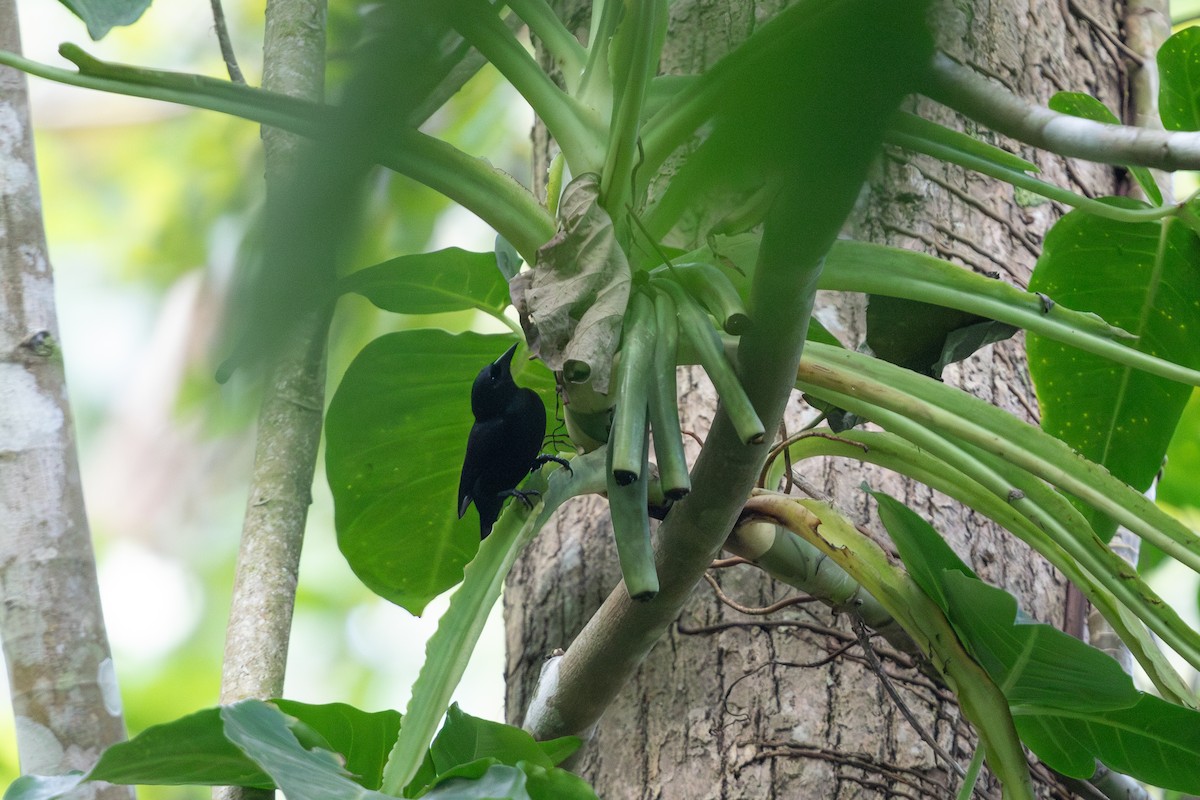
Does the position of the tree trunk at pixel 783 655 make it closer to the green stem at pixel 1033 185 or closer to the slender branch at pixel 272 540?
the green stem at pixel 1033 185

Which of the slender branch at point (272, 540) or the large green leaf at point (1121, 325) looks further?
the large green leaf at point (1121, 325)

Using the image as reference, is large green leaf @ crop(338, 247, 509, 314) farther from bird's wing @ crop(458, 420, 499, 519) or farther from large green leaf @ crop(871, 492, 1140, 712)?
large green leaf @ crop(871, 492, 1140, 712)

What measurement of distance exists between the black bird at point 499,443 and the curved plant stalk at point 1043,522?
0.30 metres

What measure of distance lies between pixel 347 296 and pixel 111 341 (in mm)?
47

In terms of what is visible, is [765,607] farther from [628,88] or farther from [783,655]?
[628,88]

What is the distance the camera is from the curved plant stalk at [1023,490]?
83 cm

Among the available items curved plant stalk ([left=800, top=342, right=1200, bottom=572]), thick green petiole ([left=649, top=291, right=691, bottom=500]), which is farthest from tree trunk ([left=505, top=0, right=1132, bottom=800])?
thick green petiole ([left=649, top=291, right=691, bottom=500])

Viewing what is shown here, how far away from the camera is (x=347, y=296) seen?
0.73ft

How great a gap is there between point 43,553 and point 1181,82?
1188 millimetres

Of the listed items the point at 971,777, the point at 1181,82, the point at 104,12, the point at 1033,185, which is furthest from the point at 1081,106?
the point at 104,12

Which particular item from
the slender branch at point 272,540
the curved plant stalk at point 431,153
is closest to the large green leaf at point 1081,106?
the curved plant stalk at point 431,153

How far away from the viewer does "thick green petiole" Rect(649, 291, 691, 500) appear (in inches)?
24.5

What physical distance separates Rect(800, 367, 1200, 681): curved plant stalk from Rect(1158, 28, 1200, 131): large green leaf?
1.75 ft

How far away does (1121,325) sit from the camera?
1204mm
